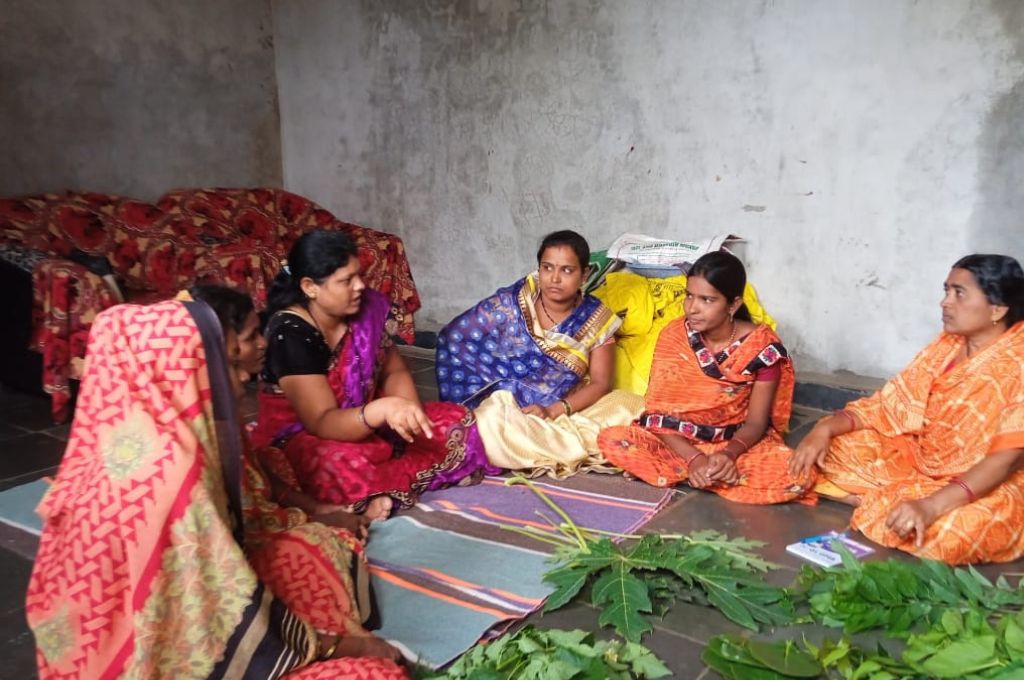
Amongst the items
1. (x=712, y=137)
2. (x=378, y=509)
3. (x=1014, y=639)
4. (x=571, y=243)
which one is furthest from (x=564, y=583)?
(x=712, y=137)

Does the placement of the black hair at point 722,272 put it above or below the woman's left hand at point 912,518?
above

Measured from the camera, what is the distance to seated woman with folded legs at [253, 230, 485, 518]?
281cm

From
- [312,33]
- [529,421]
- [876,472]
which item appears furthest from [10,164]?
[876,472]

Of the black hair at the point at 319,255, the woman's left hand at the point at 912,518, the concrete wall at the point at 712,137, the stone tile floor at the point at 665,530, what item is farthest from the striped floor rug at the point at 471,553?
the concrete wall at the point at 712,137

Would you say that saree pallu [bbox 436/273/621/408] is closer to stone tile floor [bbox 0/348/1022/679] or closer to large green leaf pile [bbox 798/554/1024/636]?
stone tile floor [bbox 0/348/1022/679]

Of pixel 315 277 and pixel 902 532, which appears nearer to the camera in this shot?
pixel 902 532

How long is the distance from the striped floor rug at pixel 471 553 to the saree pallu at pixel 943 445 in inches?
29.1

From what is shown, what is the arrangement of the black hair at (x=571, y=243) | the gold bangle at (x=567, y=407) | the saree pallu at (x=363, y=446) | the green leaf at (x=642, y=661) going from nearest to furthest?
1. the green leaf at (x=642, y=661)
2. the saree pallu at (x=363, y=446)
3. the black hair at (x=571, y=243)
4. the gold bangle at (x=567, y=407)

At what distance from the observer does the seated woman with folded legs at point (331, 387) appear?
281cm

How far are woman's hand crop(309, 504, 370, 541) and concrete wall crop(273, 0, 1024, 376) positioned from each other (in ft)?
10.2

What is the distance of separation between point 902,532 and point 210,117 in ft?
19.7

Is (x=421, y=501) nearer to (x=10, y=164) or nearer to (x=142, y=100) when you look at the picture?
(x=10, y=164)

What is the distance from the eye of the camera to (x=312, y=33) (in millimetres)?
6840

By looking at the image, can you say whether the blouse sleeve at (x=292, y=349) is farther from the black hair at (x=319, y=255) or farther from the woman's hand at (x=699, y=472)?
the woman's hand at (x=699, y=472)
